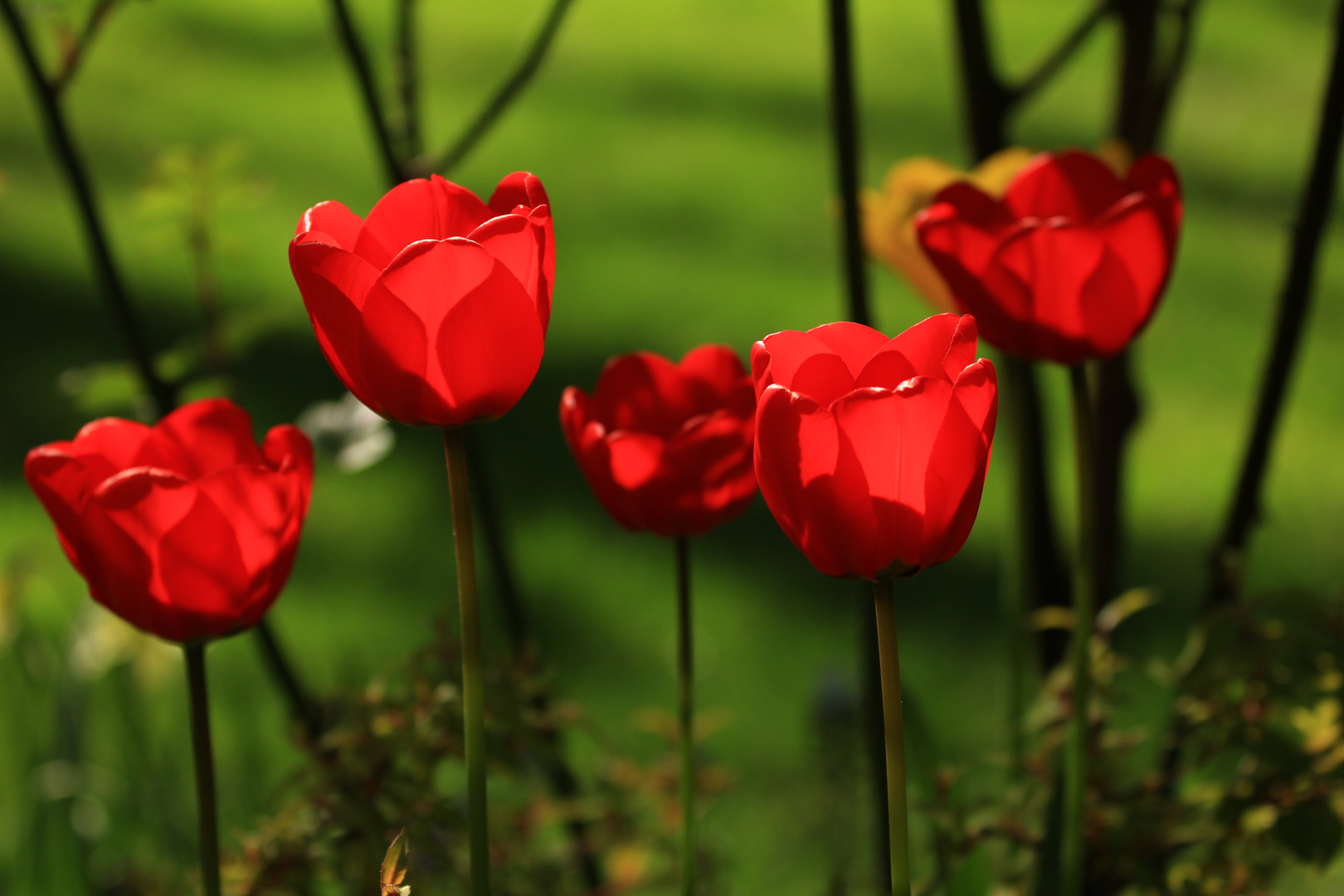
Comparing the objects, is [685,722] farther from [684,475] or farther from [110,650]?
[110,650]

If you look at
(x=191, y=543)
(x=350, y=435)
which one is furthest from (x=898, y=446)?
(x=350, y=435)

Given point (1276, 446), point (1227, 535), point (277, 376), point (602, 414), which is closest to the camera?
point (602, 414)

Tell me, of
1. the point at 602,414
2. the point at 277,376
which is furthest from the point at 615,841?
the point at 277,376

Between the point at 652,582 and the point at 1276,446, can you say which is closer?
the point at 652,582

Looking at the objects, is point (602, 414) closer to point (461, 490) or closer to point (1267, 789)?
point (461, 490)

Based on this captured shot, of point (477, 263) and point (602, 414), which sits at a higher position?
point (477, 263)

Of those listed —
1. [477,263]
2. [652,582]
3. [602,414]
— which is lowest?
[652,582]

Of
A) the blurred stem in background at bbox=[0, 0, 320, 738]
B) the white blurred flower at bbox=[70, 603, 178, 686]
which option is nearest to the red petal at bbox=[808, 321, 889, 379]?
the blurred stem in background at bbox=[0, 0, 320, 738]
